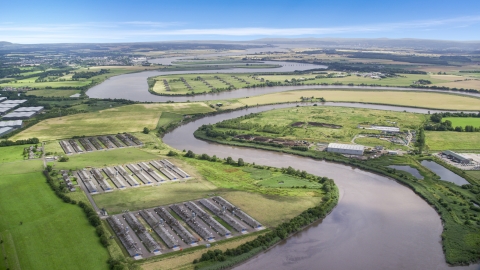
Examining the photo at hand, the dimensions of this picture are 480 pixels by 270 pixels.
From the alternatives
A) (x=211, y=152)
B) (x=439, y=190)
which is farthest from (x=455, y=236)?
(x=211, y=152)

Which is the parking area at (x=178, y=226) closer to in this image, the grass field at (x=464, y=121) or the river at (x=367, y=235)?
the river at (x=367, y=235)

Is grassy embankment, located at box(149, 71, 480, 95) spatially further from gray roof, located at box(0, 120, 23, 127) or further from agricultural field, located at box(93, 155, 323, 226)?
agricultural field, located at box(93, 155, 323, 226)

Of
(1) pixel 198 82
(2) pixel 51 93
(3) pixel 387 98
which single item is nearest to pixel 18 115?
(2) pixel 51 93

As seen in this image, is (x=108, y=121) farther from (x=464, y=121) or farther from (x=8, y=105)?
(x=464, y=121)

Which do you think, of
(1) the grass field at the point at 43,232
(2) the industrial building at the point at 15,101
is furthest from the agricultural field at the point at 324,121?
(2) the industrial building at the point at 15,101

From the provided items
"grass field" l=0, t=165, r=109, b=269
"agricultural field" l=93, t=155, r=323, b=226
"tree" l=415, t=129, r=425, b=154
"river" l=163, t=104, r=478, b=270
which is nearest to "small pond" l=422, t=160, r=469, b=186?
"tree" l=415, t=129, r=425, b=154

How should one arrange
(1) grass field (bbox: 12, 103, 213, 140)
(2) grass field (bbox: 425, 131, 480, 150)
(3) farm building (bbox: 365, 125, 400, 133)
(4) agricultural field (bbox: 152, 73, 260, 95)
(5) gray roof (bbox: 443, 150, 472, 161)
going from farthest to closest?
1. (4) agricultural field (bbox: 152, 73, 260, 95)
2. (1) grass field (bbox: 12, 103, 213, 140)
3. (3) farm building (bbox: 365, 125, 400, 133)
4. (2) grass field (bbox: 425, 131, 480, 150)
5. (5) gray roof (bbox: 443, 150, 472, 161)

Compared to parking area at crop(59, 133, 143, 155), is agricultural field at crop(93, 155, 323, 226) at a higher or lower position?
lower
